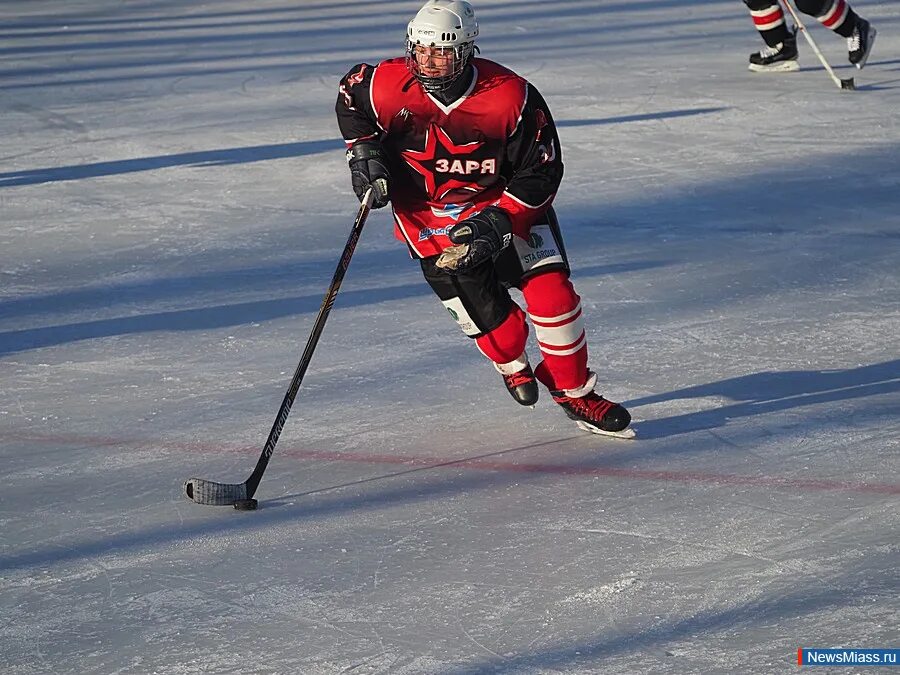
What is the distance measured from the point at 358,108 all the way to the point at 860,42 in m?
4.93

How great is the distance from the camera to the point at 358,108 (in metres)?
3.44

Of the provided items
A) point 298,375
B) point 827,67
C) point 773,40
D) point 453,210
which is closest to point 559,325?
point 453,210

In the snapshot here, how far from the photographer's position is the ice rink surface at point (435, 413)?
261cm

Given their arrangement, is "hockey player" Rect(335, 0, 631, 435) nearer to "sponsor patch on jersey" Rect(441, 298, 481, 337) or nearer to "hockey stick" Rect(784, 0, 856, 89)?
"sponsor patch on jersey" Rect(441, 298, 481, 337)

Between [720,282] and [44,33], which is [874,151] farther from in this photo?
[44,33]

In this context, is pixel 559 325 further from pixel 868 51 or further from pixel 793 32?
pixel 793 32

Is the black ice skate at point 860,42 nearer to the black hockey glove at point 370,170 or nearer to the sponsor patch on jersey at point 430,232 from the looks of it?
the sponsor patch on jersey at point 430,232

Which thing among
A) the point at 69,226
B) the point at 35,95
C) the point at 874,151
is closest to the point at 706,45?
the point at 874,151

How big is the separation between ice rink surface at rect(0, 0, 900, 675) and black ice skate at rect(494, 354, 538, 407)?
0.12 m

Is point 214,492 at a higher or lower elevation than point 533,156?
lower

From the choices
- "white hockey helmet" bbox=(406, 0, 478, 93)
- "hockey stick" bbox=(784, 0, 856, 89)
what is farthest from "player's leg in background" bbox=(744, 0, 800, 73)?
"white hockey helmet" bbox=(406, 0, 478, 93)

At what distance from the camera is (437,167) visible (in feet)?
11.2

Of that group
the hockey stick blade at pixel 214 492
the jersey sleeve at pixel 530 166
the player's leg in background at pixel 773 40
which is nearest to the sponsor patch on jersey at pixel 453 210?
the jersey sleeve at pixel 530 166

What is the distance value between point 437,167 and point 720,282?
1.65 meters
